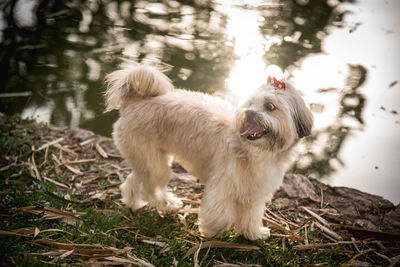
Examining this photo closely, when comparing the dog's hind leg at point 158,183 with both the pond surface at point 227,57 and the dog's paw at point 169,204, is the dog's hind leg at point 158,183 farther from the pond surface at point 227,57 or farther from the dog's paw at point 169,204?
the pond surface at point 227,57

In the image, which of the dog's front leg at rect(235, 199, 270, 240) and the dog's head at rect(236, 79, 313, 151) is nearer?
the dog's head at rect(236, 79, 313, 151)

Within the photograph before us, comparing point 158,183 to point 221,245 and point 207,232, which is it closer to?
point 207,232

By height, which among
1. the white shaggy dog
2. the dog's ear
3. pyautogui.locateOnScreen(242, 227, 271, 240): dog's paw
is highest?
the dog's ear

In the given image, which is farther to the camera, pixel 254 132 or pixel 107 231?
pixel 107 231

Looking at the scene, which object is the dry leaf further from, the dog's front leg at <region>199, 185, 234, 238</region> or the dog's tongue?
the dog's tongue

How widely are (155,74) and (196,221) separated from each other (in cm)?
183

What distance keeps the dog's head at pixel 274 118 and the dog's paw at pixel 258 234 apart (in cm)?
112

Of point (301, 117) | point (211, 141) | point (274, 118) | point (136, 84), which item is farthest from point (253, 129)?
point (136, 84)

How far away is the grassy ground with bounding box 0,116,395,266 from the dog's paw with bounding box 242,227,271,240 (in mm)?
64

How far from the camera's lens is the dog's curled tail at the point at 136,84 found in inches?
132

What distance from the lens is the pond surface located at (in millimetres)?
5324

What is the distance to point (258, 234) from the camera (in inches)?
133

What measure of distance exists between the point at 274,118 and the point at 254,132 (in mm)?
223

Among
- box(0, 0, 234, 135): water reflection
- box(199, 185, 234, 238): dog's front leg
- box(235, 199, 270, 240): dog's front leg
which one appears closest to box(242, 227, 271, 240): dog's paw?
box(235, 199, 270, 240): dog's front leg
